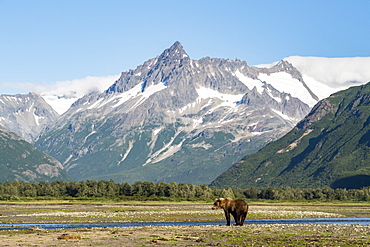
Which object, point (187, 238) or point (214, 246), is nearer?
point (214, 246)

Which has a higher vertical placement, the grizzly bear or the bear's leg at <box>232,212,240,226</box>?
the grizzly bear

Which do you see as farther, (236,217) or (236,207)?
(236,217)

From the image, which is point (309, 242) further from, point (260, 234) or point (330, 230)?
point (330, 230)

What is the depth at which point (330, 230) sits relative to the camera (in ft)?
279

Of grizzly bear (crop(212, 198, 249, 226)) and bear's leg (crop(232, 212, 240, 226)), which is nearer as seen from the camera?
grizzly bear (crop(212, 198, 249, 226))

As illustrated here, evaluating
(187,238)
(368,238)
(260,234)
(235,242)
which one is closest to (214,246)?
(235,242)

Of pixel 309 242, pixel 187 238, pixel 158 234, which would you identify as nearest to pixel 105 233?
pixel 158 234

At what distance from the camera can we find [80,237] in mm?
71688

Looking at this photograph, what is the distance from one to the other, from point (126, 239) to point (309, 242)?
22.0 m

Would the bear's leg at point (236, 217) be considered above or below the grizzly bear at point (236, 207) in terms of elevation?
below

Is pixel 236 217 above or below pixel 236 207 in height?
below

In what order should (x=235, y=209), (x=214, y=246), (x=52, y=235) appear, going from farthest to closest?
(x=235, y=209), (x=52, y=235), (x=214, y=246)

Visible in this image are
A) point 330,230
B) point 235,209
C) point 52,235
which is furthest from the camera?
point 235,209

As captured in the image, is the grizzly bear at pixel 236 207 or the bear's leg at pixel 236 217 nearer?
the grizzly bear at pixel 236 207
